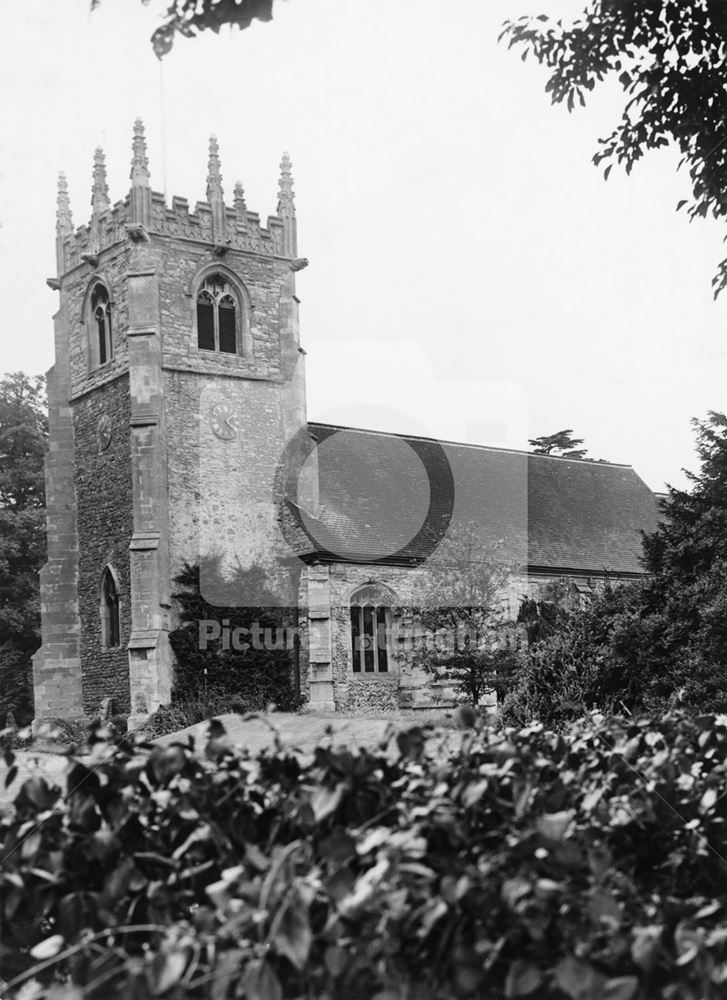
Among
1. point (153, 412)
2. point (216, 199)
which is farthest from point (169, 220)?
point (153, 412)

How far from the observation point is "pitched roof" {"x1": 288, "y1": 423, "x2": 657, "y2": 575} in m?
29.0

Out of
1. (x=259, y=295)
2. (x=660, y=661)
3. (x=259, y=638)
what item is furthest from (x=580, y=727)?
(x=259, y=295)

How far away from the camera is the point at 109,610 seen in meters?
29.2

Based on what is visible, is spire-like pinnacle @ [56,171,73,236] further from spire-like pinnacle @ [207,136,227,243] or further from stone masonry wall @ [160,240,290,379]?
spire-like pinnacle @ [207,136,227,243]

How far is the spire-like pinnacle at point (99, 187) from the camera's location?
2991cm

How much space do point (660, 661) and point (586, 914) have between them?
15.2 meters

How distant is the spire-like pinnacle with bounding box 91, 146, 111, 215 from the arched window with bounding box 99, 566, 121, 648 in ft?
32.8

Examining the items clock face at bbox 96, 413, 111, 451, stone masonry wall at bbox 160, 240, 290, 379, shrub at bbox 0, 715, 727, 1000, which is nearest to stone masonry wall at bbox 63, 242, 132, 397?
clock face at bbox 96, 413, 111, 451

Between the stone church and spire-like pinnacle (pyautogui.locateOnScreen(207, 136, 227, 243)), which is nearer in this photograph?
the stone church

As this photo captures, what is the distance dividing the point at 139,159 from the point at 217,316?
4.61 meters

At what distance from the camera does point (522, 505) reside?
113ft

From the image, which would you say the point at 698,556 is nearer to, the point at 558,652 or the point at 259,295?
the point at 558,652

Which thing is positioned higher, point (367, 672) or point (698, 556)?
point (698, 556)

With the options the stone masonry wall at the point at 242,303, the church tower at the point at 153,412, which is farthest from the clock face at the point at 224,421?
the stone masonry wall at the point at 242,303
